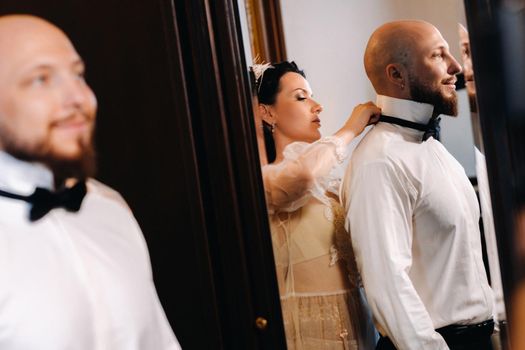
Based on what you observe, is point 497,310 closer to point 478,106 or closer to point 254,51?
point 478,106

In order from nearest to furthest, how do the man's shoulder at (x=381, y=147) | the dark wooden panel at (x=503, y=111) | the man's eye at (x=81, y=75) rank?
the dark wooden panel at (x=503, y=111)
the man's shoulder at (x=381, y=147)
the man's eye at (x=81, y=75)

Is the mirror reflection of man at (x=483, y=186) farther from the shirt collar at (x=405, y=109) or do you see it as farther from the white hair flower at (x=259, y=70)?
the white hair flower at (x=259, y=70)

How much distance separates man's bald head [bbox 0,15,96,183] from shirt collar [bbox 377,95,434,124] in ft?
1.79

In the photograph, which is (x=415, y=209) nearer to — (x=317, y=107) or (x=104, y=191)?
(x=317, y=107)

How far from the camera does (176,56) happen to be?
1.36m

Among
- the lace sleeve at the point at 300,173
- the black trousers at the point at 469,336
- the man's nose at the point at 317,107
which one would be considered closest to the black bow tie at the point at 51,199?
the lace sleeve at the point at 300,173

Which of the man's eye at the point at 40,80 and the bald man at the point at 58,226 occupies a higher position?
the man's eye at the point at 40,80

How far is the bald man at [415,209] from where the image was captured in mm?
1222

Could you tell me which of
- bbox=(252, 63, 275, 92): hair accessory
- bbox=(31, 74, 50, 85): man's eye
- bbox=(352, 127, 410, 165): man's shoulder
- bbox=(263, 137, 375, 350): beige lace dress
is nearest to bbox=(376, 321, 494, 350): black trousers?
bbox=(263, 137, 375, 350): beige lace dress

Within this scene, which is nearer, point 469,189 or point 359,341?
point 469,189

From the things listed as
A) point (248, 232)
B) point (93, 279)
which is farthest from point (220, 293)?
point (93, 279)

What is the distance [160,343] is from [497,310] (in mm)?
611

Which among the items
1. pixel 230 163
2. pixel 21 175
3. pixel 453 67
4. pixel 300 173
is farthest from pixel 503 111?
pixel 21 175

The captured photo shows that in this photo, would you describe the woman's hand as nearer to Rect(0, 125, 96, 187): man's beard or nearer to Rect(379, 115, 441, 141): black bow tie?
Rect(379, 115, 441, 141): black bow tie
